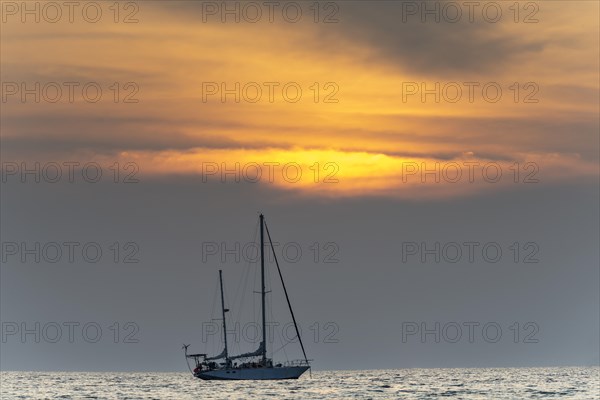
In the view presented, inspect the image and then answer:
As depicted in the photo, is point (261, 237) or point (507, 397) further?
point (261, 237)

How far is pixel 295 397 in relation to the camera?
508ft

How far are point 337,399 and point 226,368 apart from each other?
3113cm

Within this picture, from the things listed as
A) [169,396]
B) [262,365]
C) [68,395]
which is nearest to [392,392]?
[262,365]

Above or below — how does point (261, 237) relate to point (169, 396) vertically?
above

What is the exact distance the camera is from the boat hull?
174 metres

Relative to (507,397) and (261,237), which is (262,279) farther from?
(507,397)

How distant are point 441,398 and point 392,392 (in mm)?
19741

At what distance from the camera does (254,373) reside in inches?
6855

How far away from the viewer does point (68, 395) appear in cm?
16825

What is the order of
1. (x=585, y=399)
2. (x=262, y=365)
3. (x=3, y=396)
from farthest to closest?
(x=262, y=365), (x=3, y=396), (x=585, y=399)

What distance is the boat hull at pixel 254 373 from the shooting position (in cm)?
17400

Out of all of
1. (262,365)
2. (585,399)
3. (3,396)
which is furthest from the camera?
(262,365)

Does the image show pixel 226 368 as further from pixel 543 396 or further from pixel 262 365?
pixel 543 396

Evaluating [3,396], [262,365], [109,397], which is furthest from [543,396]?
[3,396]
